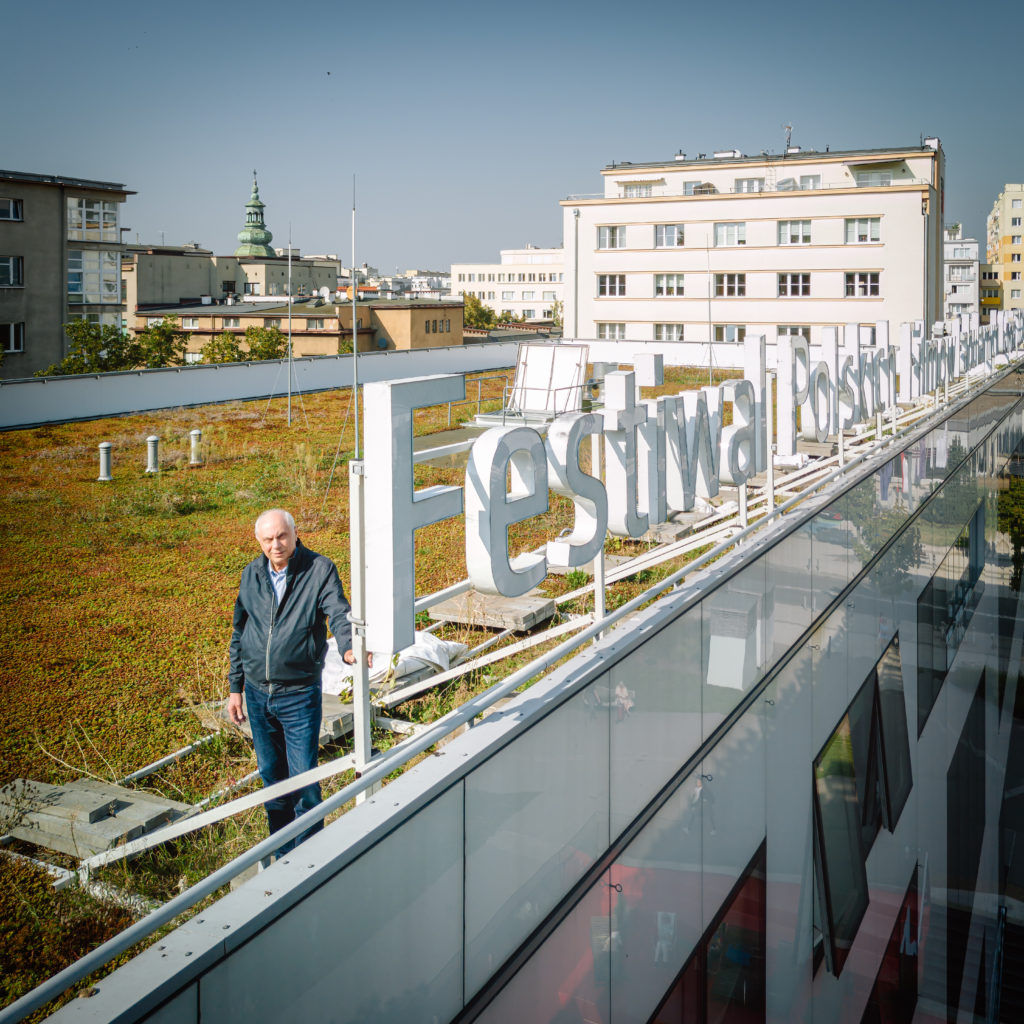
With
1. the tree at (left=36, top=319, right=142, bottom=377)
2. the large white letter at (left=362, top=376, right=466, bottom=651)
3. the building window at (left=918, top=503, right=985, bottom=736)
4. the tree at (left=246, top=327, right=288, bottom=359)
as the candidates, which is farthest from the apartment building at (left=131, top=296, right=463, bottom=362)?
the large white letter at (left=362, top=376, right=466, bottom=651)

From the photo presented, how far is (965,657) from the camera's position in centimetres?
1909

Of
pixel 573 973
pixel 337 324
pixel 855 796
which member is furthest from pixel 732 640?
pixel 337 324

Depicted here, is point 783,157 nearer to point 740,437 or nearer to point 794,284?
point 794,284

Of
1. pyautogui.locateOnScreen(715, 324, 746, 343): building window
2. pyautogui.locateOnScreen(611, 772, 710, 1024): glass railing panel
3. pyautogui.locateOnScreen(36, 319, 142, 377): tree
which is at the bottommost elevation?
pyautogui.locateOnScreen(611, 772, 710, 1024): glass railing panel

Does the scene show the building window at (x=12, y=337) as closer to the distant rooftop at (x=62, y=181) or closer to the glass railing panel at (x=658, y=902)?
the distant rooftop at (x=62, y=181)

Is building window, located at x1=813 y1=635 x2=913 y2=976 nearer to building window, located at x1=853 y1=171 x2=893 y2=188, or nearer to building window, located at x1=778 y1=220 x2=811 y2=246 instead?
building window, located at x1=778 y1=220 x2=811 y2=246

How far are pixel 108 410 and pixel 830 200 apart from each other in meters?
38.1

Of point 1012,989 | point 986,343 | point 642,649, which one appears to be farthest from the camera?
point 986,343

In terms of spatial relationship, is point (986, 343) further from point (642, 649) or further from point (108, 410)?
point (642, 649)

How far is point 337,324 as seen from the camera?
63.3m

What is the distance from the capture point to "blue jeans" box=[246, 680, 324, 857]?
514 cm

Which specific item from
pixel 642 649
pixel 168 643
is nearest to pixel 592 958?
pixel 642 649

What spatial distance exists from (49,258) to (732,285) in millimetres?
34065

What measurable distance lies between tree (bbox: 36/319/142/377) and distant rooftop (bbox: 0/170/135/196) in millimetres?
7511
